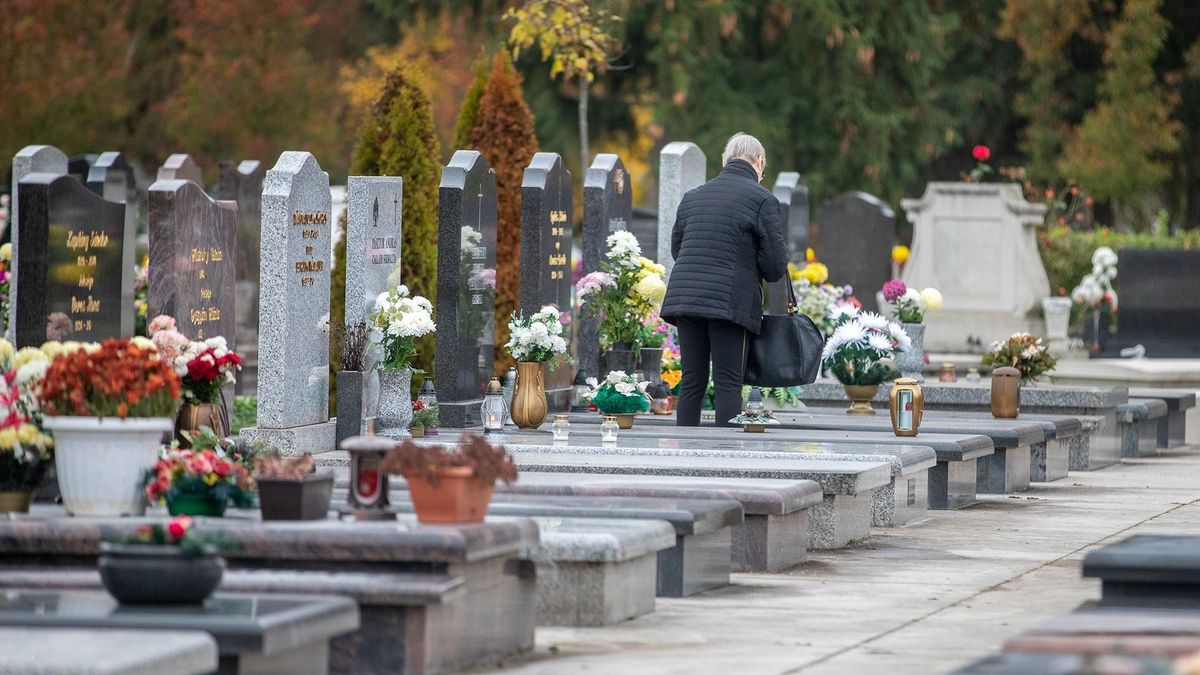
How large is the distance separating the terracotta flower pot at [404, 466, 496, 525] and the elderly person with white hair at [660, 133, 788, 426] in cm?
530

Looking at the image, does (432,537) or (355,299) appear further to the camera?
(355,299)

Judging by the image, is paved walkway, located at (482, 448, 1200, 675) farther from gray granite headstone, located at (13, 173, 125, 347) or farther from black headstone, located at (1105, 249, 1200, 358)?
black headstone, located at (1105, 249, 1200, 358)

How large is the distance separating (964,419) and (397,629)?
8.06m

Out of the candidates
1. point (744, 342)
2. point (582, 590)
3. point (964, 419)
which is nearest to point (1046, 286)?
point (964, 419)

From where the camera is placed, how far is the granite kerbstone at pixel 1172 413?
18.6 m

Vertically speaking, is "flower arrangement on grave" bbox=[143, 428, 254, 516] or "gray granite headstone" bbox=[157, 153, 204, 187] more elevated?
"gray granite headstone" bbox=[157, 153, 204, 187]

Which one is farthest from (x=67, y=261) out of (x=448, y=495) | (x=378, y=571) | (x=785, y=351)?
(x=378, y=571)

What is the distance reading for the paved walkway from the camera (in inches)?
301

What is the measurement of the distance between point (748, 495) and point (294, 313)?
340cm

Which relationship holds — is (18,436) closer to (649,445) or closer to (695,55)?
(649,445)

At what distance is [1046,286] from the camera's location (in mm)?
24406

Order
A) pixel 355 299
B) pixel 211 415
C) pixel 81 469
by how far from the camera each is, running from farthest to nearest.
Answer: pixel 355 299, pixel 211 415, pixel 81 469

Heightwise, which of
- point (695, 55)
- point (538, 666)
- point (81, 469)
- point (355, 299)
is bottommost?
point (538, 666)

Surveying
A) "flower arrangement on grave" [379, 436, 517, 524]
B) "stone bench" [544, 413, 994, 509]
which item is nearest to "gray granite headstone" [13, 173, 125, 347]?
"stone bench" [544, 413, 994, 509]
